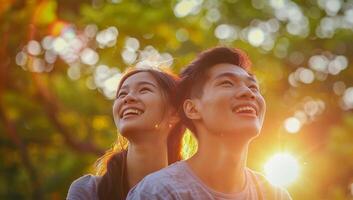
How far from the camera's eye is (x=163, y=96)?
258 centimetres

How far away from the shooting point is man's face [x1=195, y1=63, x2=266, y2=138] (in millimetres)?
2182

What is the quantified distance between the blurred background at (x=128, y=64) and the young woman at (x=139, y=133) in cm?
531

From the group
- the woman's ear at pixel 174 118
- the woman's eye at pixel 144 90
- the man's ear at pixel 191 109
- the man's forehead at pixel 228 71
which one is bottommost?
the woman's ear at pixel 174 118

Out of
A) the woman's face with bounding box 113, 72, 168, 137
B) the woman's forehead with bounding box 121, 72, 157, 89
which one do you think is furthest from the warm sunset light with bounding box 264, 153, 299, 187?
the woman's forehead with bounding box 121, 72, 157, 89

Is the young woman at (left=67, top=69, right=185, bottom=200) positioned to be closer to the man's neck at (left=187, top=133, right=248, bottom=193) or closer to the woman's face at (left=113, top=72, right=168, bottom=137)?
the woman's face at (left=113, top=72, right=168, bottom=137)

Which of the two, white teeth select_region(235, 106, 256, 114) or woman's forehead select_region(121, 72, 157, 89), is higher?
woman's forehead select_region(121, 72, 157, 89)

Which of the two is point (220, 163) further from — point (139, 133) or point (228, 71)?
point (139, 133)

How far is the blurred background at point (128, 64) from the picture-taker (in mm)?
9602

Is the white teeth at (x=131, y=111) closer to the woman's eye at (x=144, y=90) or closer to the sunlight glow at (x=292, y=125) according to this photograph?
the woman's eye at (x=144, y=90)

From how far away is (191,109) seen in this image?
233cm

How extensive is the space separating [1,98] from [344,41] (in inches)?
254

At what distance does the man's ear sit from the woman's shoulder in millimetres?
619

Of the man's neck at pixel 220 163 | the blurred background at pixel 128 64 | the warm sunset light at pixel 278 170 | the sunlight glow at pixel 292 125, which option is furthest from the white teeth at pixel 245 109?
the sunlight glow at pixel 292 125

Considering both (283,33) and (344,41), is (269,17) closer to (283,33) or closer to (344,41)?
(283,33)
